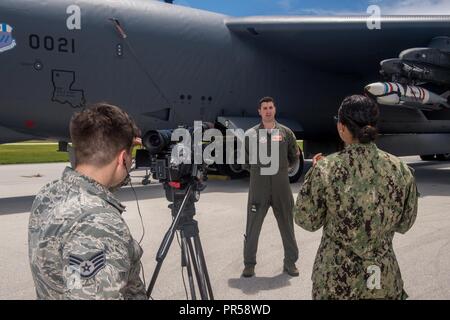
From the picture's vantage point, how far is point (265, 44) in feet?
38.0

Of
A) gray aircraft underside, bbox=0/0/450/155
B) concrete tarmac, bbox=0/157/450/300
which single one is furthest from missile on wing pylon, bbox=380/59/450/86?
concrete tarmac, bbox=0/157/450/300

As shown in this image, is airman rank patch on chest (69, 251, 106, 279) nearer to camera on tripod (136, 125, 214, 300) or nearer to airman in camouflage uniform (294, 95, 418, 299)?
airman in camouflage uniform (294, 95, 418, 299)

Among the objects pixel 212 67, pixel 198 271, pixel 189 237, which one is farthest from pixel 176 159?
pixel 212 67

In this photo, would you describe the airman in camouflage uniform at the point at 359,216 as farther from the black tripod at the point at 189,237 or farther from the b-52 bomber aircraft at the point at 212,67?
the b-52 bomber aircraft at the point at 212,67

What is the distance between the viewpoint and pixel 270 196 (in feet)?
15.7

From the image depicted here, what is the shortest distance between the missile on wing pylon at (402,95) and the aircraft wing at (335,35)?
1555 mm

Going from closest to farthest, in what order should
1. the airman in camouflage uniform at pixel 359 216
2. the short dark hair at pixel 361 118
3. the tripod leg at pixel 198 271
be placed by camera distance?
the airman in camouflage uniform at pixel 359 216, the short dark hair at pixel 361 118, the tripod leg at pixel 198 271

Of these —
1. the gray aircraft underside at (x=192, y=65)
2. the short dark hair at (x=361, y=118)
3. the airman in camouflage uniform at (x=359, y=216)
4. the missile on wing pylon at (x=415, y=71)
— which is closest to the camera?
the airman in camouflage uniform at (x=359, y=216)

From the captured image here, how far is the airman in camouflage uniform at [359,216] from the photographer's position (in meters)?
2.33

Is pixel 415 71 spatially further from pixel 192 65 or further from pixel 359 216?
pixel 359 216

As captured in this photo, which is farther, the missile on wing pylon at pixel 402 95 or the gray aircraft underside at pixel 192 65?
the missile on wing pylon at pixel 402 95

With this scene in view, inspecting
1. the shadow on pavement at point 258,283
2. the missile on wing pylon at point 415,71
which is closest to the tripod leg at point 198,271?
Answer: the shadow on pavement at point 258,283
